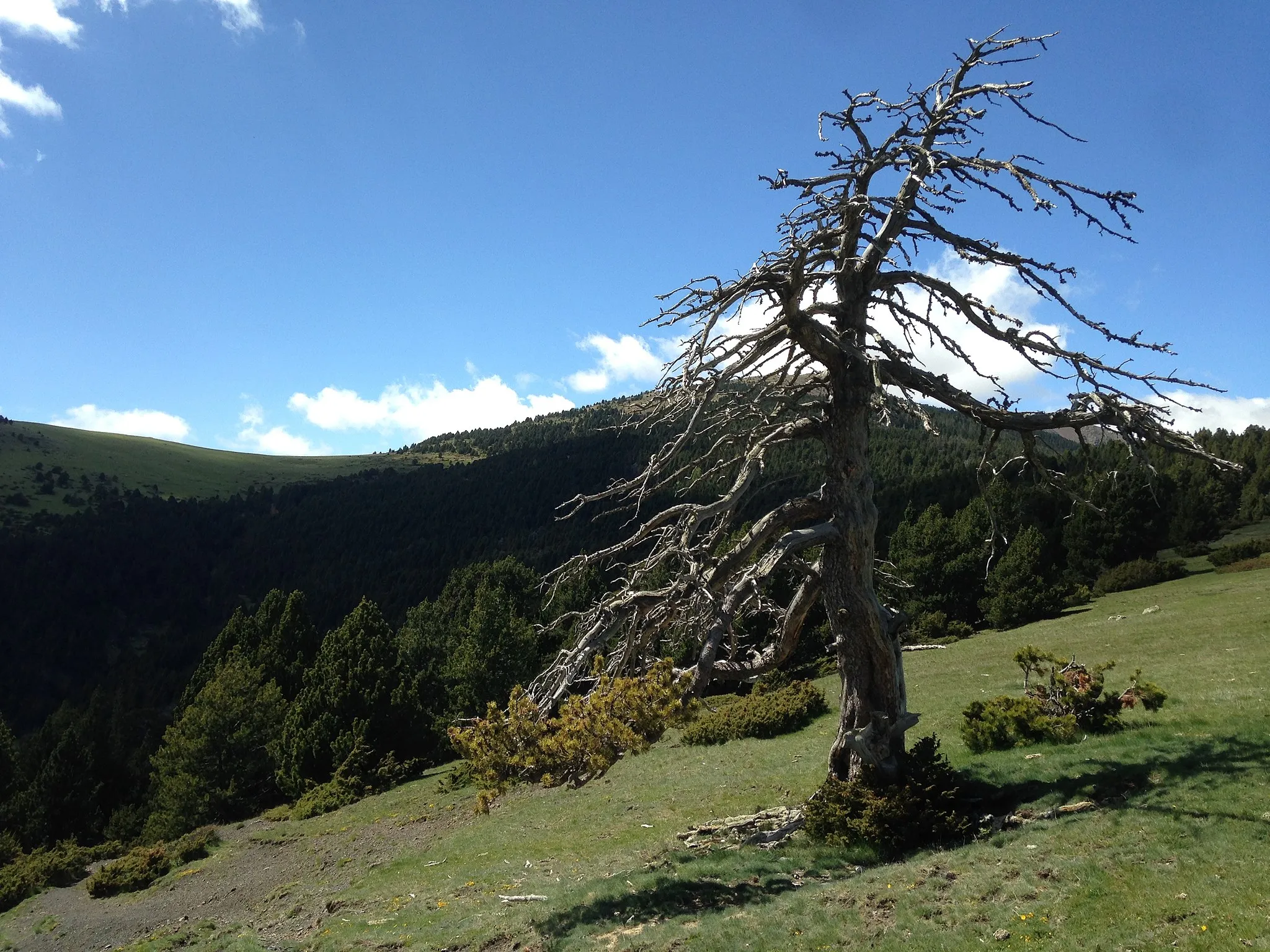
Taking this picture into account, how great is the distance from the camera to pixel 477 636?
43281 millimetres

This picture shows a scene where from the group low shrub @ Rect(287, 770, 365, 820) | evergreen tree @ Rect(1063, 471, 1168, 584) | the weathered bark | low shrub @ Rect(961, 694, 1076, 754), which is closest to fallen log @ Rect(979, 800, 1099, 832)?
the weathered bark

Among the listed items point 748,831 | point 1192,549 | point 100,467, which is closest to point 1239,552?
point 1192,549

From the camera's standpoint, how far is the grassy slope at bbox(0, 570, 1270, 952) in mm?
7371

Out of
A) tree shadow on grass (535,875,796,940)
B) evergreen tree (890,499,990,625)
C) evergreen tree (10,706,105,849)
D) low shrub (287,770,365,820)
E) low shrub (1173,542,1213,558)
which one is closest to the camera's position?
tree shadow on grass (535,875,796,940)

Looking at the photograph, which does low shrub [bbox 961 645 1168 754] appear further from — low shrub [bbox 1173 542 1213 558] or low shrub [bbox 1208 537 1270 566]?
low shrub [bbox 1173 542 1213 558]

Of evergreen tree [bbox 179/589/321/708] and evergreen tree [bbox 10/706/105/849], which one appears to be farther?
evergreen tree [bbox 179/589/321/708]

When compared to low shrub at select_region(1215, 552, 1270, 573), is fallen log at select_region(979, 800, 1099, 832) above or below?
below

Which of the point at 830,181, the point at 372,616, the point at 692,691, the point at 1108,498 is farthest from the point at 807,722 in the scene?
the point at 1108,498

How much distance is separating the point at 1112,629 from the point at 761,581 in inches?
1159

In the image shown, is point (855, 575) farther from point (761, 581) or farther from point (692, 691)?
point (692, 691)

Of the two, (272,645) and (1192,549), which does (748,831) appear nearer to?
(272,645)

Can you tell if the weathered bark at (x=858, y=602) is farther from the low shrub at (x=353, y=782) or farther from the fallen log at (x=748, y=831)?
the low shrub at (x=353, y=782)

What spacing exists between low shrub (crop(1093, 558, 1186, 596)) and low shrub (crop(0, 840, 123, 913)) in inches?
2295

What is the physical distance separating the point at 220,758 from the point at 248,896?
22567mm
